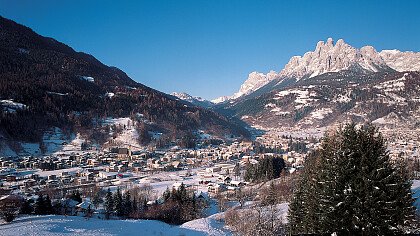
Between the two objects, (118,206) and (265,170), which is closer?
(118,206)

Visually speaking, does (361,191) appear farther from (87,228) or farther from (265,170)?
(265,170)

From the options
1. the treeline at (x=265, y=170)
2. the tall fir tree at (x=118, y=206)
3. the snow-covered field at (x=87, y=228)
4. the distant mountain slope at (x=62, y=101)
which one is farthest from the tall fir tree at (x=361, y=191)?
the distant mountain slope at (x=62, y=101)

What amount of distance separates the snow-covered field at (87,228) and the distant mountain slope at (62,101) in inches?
3426

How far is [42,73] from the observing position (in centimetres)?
16188

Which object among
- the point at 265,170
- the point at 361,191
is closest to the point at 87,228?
the point at 361,191

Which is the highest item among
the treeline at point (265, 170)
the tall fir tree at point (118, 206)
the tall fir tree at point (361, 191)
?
the tall fir tree at point (361, 191)

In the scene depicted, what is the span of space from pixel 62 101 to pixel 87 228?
425 ft

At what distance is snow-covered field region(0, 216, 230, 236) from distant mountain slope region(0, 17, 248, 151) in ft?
286

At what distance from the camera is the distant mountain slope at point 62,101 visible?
384 ft

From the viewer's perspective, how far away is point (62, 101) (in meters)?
140

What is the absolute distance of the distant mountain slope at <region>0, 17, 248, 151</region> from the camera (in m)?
117

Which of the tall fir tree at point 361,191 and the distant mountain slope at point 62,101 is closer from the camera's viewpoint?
the tall fir tree at point 361,191

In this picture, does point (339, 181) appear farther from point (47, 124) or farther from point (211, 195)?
point (47, 124)

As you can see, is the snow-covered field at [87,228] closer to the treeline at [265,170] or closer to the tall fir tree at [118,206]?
the tall fir tree at [118,206]
